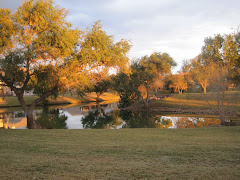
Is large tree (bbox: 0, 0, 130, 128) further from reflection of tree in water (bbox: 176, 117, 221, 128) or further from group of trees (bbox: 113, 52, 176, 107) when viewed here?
group of trees (bbox: 113, 52, 176, 107)

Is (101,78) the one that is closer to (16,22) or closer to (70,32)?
(70,32)

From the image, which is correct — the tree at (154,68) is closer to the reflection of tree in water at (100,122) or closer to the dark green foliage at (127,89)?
the dark green foliage at (127,89)

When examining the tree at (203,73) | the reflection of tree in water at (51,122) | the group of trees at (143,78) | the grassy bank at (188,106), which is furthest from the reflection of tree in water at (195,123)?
the group of trees at (143,78)

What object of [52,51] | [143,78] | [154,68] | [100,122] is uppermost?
[154,68]

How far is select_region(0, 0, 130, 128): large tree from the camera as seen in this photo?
14.1 meters

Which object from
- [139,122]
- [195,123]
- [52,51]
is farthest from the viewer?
[139,122]

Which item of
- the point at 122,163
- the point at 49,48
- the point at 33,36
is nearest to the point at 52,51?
the point at 49,48

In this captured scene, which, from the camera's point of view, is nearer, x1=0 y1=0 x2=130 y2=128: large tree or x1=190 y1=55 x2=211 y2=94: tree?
x1=0 y1=0 x2=130 y2=128: large tree

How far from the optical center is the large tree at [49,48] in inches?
555

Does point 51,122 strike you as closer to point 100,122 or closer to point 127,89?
point 100,122

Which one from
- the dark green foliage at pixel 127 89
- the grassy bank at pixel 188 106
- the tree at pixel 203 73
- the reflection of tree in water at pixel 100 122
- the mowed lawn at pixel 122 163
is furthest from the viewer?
the dark green foliage at pixel 127 89

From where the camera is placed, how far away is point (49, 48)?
1425 centimetres

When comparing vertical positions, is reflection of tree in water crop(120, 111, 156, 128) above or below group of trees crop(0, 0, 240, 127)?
below

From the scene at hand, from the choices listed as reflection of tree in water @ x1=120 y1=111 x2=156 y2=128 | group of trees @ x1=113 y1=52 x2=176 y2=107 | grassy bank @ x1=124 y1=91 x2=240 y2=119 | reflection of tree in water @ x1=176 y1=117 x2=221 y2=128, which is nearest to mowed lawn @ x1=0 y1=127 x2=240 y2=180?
reflection of tree in water @ x1=176 y1=117 x2=221 y2=128
